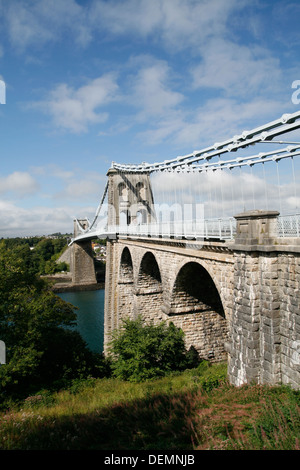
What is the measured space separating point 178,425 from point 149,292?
13330mm

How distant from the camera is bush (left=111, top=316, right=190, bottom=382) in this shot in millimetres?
11508

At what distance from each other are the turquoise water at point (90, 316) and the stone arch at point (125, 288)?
331 centimetres

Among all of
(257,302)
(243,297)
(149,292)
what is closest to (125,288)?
(149,292)

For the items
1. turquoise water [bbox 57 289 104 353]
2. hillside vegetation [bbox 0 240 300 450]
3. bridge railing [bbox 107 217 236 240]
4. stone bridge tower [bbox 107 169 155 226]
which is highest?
stone bridge tower [bbox 107 169 155 226]

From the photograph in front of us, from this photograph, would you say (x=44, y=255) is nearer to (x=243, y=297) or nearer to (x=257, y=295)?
(x=243, y=297)

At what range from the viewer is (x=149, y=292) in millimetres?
18219

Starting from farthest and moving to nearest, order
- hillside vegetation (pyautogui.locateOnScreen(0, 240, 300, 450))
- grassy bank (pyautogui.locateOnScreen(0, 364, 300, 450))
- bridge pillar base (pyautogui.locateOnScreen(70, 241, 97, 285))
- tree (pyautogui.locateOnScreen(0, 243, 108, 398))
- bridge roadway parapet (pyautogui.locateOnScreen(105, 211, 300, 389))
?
bridge pillar base (pyautogui.locateOnScreen(70, 241, 97, 285))
tree (pyautogui.locateOnScreen(0, 243, 108, 398))
bridge roadway parapet (pyautogui.locateOnScreen(105, 211, 300, 389))
hillside vegetation (pyautogui.locateOnScreen(0, 240, 300, 450))
grassy bank (pyautogui.locateOnScreen(0, 364, 300, 450))

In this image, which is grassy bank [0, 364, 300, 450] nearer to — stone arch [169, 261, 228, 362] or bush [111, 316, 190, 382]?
bush [111, 316, 190, 382]

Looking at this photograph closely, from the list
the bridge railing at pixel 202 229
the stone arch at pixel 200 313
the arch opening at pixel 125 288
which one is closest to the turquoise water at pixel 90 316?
the arch opening at pixel 125 288

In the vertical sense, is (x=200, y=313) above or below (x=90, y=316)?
above

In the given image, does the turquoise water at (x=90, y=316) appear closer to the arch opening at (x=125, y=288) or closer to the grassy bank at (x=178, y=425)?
the arch opening at (x=125, y=288)

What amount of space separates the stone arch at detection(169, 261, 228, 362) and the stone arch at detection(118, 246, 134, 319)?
32.8 ft

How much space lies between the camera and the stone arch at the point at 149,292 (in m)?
17.8

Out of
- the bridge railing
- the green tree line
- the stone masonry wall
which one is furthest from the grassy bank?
the green tree line
